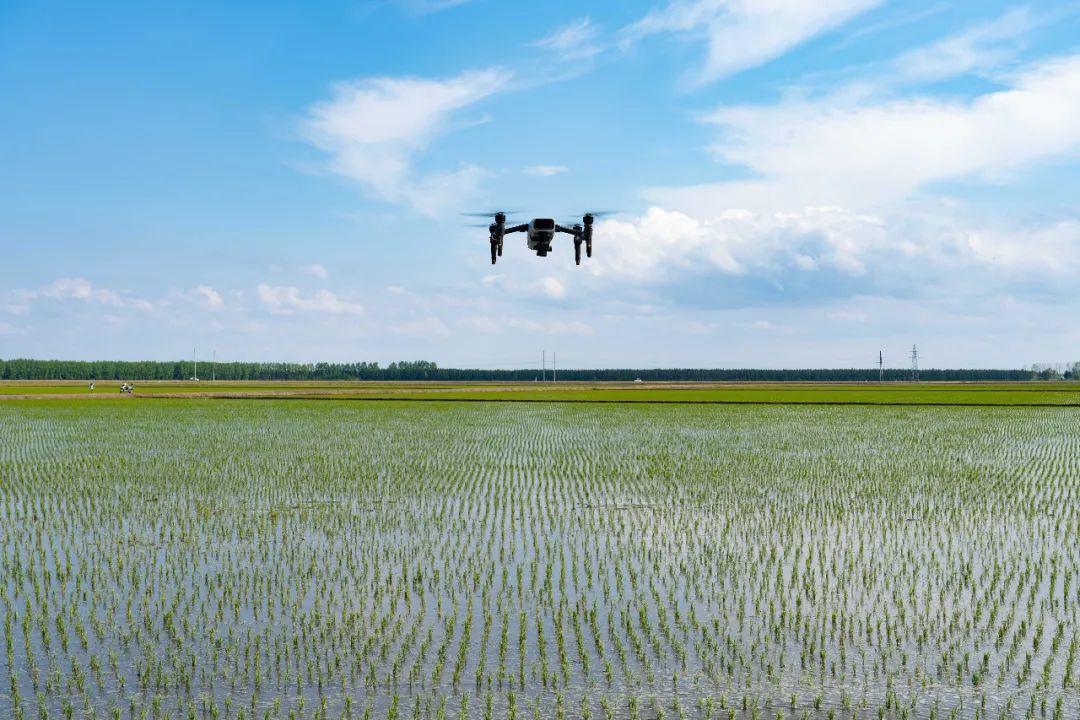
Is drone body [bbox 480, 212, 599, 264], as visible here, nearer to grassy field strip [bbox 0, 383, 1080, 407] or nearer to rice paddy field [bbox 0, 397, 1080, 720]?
rice paddy field [bbox 0, 397, 1080, 720]

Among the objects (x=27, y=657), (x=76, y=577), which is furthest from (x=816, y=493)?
(x=27, y=657)

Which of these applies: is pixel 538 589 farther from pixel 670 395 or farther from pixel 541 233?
pixel 670 395

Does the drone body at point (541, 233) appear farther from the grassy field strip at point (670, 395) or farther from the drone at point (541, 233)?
the grassy field strip at point (670, 395)

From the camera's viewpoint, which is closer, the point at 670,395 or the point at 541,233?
the point at 541,233

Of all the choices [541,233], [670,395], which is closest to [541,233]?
[541,233]

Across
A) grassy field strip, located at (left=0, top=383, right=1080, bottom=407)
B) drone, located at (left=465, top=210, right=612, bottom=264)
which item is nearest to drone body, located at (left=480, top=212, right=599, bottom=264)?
drone, located at (left=465, top=210, right=612, bottom=264)

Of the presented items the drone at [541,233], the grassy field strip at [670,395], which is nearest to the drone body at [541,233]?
the drone at [541,233]

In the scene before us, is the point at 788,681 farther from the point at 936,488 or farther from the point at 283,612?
the point at 936,488
